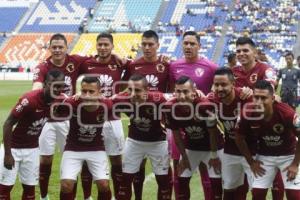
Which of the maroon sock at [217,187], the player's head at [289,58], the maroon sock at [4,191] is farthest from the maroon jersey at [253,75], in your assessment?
the player's head at [289,58]

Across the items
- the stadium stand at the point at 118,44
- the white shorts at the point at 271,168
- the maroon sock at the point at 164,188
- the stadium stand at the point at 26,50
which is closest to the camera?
the white shorts at the point at 271,168

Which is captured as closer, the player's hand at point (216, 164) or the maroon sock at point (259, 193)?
the maroon sock at point (259, 193)

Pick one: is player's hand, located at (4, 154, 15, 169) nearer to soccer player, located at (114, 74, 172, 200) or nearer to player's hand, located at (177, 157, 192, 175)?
soccer player, located at (114, 74, 172, 200)

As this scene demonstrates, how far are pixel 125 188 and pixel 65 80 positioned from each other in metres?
1.78

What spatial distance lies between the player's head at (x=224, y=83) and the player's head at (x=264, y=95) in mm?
400

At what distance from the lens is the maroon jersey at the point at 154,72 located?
280 inches

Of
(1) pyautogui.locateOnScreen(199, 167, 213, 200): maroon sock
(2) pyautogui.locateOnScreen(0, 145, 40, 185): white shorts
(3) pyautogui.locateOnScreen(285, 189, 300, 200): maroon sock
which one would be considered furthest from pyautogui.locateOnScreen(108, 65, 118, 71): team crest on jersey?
(3) pyautogui.locateOnScreen(285, 189, 300, 200): maroon sock

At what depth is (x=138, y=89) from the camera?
6.38 m

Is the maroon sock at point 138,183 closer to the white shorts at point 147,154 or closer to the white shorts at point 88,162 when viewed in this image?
the white shorts at point 147,154

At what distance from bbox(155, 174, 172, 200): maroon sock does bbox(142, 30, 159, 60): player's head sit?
5.49 feet

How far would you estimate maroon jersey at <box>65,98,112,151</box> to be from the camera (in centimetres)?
640

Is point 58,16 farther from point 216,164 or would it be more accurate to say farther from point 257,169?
point 257,169

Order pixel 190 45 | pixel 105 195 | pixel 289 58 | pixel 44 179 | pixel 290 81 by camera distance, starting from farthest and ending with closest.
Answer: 1. pixel 290 81
2. pixel 289 58
3. pixel 44 179
4. pixel 190 45
5. pixel 105 195

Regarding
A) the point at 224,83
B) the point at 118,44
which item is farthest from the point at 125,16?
the point at 224,83
